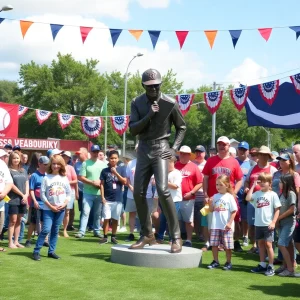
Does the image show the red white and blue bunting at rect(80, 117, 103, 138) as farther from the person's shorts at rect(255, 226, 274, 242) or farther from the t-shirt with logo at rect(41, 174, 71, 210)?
the person's shorts at rect(255, 226, 274, 242)

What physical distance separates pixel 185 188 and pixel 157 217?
33.2 inches

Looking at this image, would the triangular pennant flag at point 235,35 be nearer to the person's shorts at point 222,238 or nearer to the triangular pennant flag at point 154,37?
the triangular pennant flag at point 154,37

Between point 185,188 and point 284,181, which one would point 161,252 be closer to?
point 284,181

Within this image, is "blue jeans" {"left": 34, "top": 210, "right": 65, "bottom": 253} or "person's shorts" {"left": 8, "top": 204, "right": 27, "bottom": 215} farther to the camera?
"person's shorts" {"left": 8, "top": 204, "right": 27, "bottom": 215}

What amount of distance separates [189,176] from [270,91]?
550cm

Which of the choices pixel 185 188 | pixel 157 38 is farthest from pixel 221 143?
pixel 157 38

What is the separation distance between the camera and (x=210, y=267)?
856 centimetres

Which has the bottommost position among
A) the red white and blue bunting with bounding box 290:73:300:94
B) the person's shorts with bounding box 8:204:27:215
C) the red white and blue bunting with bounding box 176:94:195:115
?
the person's shorts with bounding box 8:204:27:215

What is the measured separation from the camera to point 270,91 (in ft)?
51.7

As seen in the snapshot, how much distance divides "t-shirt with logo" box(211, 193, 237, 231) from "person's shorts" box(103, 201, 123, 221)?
2.87 meters

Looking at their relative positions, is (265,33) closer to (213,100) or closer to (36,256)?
(213,100)

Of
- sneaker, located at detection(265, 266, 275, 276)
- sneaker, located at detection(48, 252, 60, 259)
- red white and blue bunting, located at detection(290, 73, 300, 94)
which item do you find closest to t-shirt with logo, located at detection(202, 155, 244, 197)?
sneaker, located at detection(265, 266, 275, 276)

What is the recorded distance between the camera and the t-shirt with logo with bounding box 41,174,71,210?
9.12 meters

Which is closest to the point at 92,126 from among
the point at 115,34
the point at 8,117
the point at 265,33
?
the point at 8,117
